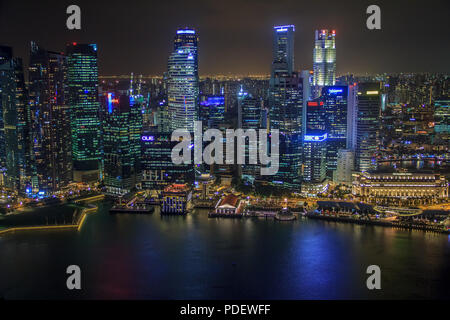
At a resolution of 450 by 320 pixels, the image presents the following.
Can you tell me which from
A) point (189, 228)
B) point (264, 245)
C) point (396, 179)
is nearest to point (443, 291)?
point (264, 245)

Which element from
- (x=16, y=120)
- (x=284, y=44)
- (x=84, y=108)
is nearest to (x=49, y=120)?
(x=16, y=120)

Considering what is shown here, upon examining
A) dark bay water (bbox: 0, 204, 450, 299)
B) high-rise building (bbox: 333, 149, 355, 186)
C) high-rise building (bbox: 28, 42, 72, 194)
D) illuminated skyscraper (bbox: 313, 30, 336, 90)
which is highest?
illuminated skyscraper (bbox: 313, 30, 336, 90)

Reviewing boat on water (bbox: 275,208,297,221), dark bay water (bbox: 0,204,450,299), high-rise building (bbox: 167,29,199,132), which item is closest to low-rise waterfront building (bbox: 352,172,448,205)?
boat on water (bbox: 275,208,297,221)

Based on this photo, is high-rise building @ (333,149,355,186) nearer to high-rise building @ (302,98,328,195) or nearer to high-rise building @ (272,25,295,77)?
high-rise building @ (302,98,328,195)

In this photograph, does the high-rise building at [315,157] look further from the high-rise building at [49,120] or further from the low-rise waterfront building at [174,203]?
the high-rise building at [49,120]

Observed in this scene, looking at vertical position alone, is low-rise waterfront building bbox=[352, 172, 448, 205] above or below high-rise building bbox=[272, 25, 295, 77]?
below

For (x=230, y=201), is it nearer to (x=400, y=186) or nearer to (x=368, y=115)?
(x=400, y=186)

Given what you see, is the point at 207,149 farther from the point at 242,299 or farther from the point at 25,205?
the point at 242,299
